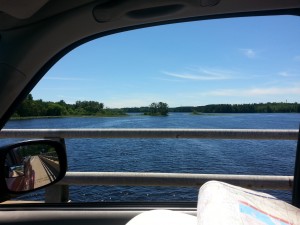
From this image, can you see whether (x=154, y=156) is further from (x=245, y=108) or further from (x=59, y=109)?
(x=59, y=109)

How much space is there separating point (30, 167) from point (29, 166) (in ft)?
0.04

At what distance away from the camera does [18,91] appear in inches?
58.4

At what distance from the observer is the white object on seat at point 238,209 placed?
3.79 feet

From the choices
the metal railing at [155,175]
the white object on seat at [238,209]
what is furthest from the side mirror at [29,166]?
the metal railing at [155,175]

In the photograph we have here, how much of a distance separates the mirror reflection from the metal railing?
3.94 ft

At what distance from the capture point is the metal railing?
2889mm

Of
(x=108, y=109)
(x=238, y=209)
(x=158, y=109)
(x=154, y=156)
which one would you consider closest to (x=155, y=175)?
(x=108, y=109)

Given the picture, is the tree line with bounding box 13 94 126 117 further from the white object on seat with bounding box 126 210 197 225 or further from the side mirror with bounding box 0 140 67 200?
the white object on seat with bounding box 126 210 197 225

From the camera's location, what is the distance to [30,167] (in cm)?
146

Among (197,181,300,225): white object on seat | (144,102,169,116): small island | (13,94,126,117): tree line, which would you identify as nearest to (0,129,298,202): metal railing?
(13,94,126,117): tree line

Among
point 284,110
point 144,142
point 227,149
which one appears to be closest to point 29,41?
point 284,110

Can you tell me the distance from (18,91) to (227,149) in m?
6.10

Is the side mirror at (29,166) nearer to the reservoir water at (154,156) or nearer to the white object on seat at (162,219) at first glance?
the reservoir water at (154,156)

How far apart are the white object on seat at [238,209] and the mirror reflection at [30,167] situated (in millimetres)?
754
